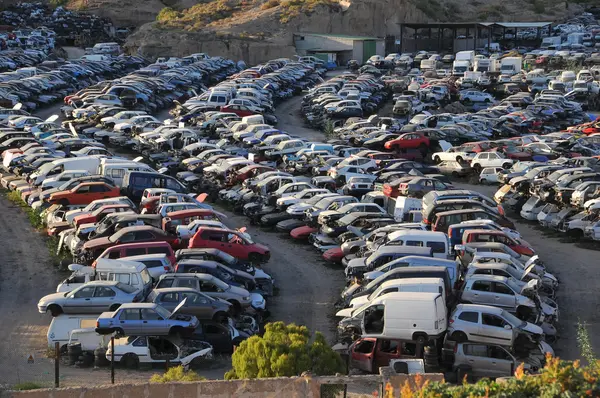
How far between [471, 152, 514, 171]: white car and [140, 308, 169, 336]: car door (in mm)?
20663

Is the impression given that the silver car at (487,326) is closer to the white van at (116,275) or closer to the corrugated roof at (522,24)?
the white van at (116,275)

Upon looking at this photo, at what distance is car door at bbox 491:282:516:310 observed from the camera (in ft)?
71.6

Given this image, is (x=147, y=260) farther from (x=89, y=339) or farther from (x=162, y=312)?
(x=89, y=339)

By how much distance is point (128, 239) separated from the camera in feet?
85.8

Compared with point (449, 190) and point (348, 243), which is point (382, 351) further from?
point (449, 190)

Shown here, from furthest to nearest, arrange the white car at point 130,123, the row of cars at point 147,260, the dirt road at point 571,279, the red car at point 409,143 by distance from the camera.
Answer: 1. the white car at point 130,123
2. the red car at point 409,143
3. the dirt road at point 571,279
4. the row of cars at point 147,260

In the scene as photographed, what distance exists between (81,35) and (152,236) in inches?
2766

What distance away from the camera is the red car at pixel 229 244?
86.1 feet

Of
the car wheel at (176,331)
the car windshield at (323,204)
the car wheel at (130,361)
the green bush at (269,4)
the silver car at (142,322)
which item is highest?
the green bush at (269,4)

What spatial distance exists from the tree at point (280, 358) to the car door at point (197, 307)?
16.0 ft

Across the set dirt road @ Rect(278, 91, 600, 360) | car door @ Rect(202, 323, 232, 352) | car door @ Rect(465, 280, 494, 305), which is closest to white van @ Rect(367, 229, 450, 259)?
car door @ Rect(465, 280, 494, 305)

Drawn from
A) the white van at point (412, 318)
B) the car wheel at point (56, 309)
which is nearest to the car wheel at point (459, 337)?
the white van at point (412, 318)

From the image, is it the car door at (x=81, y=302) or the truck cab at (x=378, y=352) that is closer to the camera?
the truck cab at (x=378, y=352)

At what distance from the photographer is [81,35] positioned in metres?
92.9
